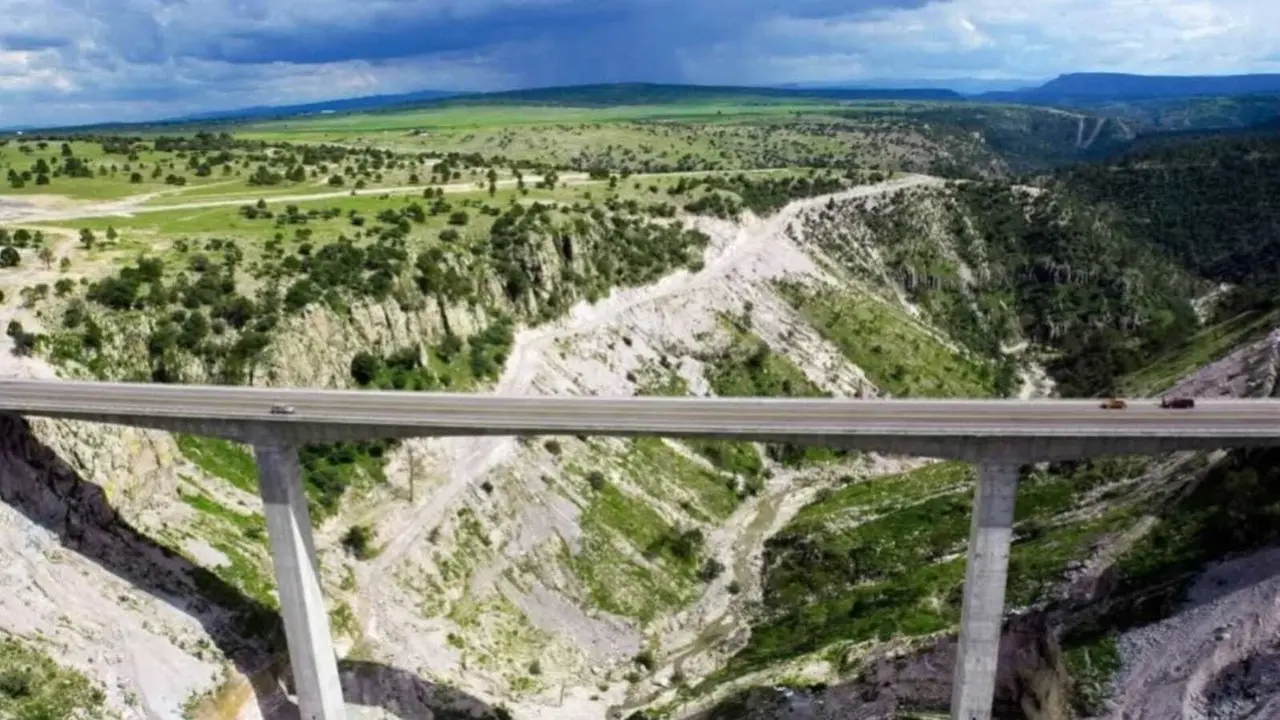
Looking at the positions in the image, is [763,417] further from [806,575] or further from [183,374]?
[183,374]

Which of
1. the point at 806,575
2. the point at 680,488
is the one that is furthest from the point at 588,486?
the point at 806,575

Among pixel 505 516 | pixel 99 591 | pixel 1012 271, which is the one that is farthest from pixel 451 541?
pixel 1012 271

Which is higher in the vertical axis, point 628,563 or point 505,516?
point 505,516

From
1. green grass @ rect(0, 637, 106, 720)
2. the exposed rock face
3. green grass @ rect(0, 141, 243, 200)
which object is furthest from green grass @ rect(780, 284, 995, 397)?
green grass @ rect(0, 637, 106, 720)

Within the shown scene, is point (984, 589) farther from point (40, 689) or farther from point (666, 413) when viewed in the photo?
point (40, 689)

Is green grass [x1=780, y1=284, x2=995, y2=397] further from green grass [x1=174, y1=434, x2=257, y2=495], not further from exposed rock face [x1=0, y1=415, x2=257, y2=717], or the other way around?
exposed rock face [x1=0, y1=415, x2=257, y2=717]

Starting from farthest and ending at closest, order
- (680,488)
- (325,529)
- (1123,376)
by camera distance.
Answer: (1123,376)
(680,488)
(325,529)

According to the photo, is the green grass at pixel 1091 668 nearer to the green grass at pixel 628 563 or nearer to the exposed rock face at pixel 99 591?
the green grass at pixel 628 563

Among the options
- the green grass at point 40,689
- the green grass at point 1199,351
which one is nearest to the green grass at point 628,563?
the green grass at point 40,689
